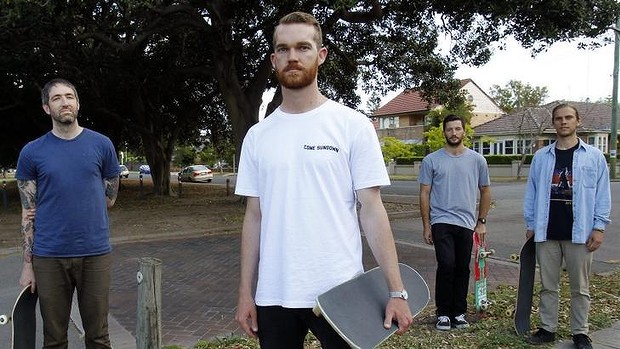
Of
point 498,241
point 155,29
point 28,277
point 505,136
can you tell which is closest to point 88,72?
point 155,29

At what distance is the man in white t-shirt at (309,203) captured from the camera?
6.95ft

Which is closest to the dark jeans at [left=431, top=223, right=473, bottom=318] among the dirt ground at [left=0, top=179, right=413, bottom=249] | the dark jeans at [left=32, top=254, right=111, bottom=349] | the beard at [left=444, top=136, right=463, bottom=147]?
the beard at [left=444, top=136, right=463, bottom=147]

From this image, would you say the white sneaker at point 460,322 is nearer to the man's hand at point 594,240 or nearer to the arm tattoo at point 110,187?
the man's hand at point 594,240

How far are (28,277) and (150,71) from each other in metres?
15.7

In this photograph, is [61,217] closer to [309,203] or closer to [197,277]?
[309,203]

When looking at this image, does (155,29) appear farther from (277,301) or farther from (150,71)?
(277,301)

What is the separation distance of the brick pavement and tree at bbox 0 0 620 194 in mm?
4516

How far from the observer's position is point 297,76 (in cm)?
215

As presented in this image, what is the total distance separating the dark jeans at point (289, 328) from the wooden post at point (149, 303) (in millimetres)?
1203

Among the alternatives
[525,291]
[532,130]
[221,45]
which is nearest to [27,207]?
[525,291]

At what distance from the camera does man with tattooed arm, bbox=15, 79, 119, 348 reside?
3.36 metres

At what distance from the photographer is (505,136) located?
146 ft

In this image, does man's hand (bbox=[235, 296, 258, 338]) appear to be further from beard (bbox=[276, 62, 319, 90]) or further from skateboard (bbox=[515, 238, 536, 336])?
skateboard (bbox=[515, 238, 536, 336])

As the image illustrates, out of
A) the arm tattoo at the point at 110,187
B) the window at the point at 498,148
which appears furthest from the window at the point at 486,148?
the arm tattoo at the point at 110,187
